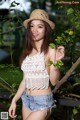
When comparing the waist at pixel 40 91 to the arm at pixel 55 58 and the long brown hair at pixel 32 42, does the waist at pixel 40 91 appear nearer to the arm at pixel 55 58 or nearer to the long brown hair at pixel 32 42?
the arm at pixel 55 58

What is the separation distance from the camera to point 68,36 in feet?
9.87

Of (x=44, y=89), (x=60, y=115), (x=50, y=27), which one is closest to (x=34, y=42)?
(x=50, y=27)

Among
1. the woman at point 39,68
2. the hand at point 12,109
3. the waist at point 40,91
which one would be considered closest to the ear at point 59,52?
the woman at point 39,68

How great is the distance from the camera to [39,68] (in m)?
2.91

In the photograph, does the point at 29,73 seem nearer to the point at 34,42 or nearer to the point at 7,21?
the point at 34,42

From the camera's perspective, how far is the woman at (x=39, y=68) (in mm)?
2928

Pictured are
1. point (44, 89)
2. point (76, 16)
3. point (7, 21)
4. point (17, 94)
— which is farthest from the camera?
point (7, 21)

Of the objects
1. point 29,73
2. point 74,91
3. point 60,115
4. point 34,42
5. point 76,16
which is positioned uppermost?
point 76,16

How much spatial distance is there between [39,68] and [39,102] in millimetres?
305

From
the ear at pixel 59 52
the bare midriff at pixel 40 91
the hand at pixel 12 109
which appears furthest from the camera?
the hand at pixel 12 109

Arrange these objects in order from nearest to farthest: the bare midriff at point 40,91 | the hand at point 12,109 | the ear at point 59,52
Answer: the ear at point 59,52, the bare midriff at point 40,91, the hand at point 12,109

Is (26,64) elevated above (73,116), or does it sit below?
above

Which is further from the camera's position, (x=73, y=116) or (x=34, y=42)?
(x=73, y=116)

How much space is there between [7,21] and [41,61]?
160 centimetres
